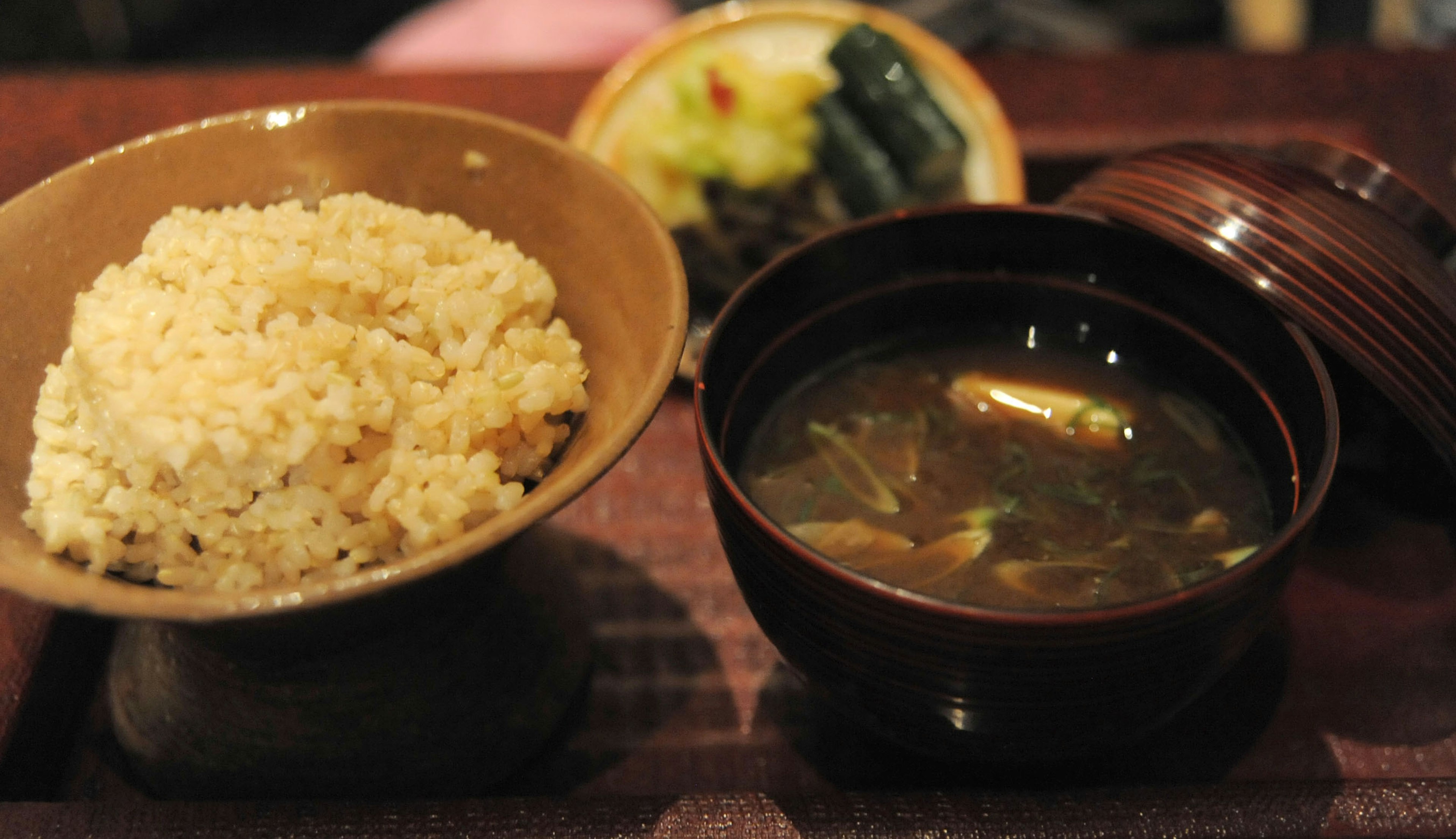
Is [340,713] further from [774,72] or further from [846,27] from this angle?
[846,27]

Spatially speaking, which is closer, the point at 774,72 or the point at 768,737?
the point at 768,737

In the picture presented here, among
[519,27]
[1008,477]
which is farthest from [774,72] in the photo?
[519,27]

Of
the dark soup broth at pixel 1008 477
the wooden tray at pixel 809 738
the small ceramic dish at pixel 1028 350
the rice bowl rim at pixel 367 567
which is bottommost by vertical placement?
the wooden tray at pixel 809 738

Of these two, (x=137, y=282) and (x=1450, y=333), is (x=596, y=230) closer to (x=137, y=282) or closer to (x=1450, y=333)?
(x=137, y=282)

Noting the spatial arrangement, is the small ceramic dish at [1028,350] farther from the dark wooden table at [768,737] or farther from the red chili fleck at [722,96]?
the red chili fleck at [722,96]

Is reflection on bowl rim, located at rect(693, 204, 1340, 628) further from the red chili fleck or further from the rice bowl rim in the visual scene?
the red chili fleck

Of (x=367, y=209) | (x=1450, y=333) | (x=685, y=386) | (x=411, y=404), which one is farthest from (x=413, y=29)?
(x=1450, y=333)

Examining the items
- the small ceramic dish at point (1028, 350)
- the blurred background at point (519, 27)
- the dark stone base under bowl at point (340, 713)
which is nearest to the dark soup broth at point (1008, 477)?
the small ceramic dish at point (1028, 350)

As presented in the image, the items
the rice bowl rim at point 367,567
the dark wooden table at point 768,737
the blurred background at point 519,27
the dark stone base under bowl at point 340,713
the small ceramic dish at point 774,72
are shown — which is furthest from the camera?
the blurred background at point 519,27
